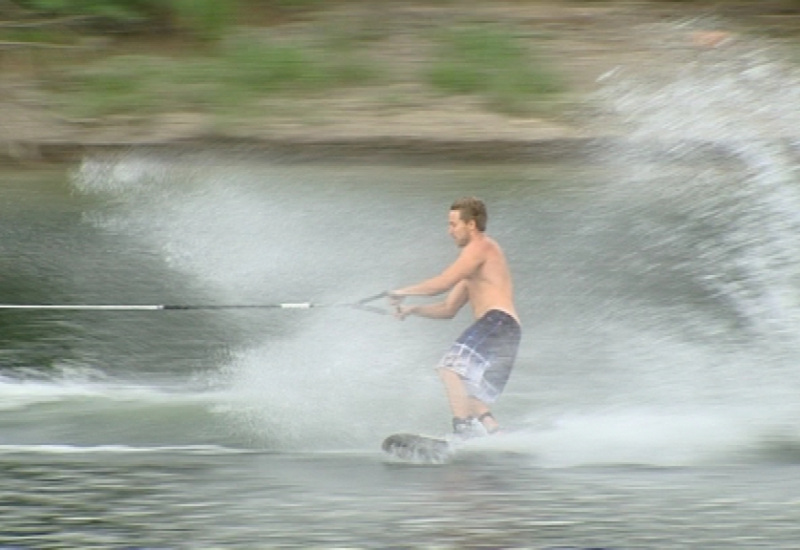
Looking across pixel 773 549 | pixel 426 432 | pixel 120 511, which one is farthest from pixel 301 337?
pixel 773 549

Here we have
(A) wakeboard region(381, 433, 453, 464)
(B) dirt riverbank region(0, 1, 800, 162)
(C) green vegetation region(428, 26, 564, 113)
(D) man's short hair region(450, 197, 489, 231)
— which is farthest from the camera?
(C) green vegetation region(428, 26, 564, 113)

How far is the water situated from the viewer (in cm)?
780

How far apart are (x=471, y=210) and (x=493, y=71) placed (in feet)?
20.5

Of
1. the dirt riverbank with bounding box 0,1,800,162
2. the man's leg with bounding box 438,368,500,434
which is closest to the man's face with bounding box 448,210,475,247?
the man's leg with bounding box 438,368,500,434

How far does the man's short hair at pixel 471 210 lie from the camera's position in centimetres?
937

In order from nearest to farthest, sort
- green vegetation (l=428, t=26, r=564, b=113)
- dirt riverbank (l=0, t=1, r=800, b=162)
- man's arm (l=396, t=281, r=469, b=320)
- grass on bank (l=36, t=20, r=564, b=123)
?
man's arm (l=396, t=281, r=469, b=320) → dirt riverbank (l=0, t=1, r=800, b=162) → green vegetation (l=428, t=26, r=564, b=113) → grass on bank (l=36, t=20, r=564, b=123)

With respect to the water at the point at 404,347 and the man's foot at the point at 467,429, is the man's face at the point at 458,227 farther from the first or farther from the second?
the water at the point at 404,347

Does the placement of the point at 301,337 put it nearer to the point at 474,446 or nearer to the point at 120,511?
the point at 474,446

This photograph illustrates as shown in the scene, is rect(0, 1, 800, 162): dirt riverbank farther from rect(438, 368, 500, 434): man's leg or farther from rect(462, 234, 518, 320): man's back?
rect(438, 368, 500, 434): man's leg

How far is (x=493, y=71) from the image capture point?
1546cm

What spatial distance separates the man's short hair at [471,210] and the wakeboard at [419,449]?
110 cm

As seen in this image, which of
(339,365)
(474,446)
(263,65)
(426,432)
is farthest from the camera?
(263,65)

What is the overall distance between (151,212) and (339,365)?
3228 millimetres

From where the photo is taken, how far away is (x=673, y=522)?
7.50 m
